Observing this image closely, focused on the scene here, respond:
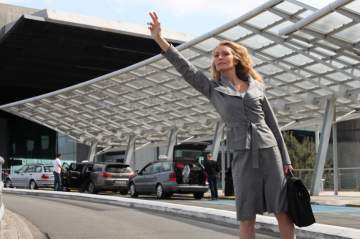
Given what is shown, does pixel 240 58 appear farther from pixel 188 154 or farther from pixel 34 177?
pixel 34 177

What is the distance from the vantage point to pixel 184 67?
378 cm

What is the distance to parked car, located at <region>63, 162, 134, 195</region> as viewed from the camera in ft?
83.8

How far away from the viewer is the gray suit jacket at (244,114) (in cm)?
352

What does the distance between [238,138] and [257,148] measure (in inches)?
5.4

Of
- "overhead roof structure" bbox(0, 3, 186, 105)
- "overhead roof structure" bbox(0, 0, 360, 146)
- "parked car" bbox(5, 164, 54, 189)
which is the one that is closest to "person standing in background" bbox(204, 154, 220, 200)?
"overhead roof structure" bbox(0, 0, 360, 146)

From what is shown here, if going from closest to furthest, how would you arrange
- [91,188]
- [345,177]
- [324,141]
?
[324,141] < [91,188] < [345,177]

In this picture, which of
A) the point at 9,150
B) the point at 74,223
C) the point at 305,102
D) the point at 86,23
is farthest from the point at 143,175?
the point at 9,150

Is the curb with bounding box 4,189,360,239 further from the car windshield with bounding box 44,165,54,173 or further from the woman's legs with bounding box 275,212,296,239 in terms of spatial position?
the car windshield with bounding box 44,165,54,173

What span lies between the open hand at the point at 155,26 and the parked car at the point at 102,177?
2206cm

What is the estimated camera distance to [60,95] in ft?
119

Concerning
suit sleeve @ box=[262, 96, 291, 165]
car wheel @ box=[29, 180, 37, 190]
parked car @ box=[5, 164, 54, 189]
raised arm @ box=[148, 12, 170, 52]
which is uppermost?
raised arm @ box=[148, 12, 170, 52]

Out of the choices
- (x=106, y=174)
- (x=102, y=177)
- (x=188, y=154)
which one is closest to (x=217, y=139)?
(x=106, y=174)

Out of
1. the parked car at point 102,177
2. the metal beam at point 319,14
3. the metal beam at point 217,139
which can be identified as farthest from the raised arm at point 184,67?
the metal beam at point 217,139

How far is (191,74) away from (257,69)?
67.3ft
